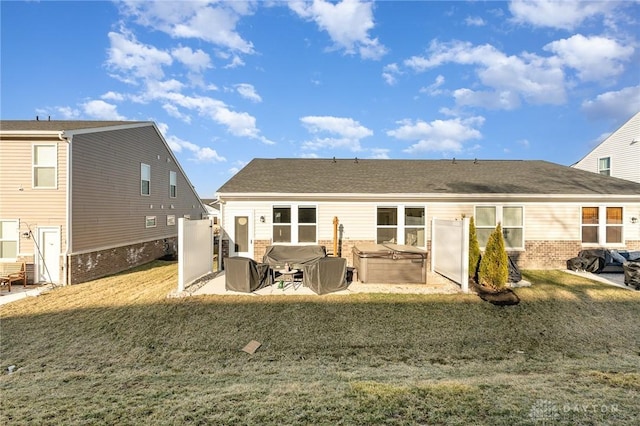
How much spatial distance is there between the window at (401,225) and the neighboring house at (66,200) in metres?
11.4

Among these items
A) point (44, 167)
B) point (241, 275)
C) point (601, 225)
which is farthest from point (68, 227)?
point (601, 225)

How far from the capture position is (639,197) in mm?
11180

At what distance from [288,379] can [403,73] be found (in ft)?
62.5

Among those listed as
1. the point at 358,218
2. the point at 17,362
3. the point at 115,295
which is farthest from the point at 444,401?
the point at 115,295

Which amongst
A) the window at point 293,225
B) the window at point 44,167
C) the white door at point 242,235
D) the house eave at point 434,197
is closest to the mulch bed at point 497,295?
the house eave at point 434,197

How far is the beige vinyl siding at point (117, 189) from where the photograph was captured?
10663 mm

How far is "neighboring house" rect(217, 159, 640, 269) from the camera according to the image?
11242 millimetres

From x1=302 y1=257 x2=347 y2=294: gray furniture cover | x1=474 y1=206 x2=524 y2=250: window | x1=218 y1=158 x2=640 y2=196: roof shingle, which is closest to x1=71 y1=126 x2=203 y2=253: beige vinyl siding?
x1=218 y1=158 x2=640 y2=196: roof shingle

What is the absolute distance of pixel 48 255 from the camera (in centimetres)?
1017

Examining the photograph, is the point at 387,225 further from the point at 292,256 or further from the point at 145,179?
the point at 145,179

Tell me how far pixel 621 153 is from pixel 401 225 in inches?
670

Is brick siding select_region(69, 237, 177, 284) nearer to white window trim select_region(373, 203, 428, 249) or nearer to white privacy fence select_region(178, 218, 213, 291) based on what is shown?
white privacy fence select_region(178, 218, 213, 291)

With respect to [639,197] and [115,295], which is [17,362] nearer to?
[115,295]

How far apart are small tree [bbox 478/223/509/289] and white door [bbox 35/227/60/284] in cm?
1476
